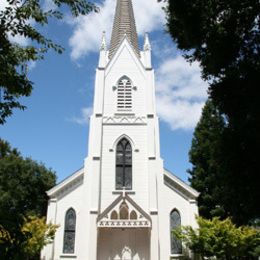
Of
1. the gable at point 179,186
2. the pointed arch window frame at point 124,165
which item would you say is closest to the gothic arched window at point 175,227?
the gable at point 179,186

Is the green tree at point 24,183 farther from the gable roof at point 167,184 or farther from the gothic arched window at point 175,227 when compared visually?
the gothic arched window at point 175,227

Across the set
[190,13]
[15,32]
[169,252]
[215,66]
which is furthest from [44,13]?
[169,252]

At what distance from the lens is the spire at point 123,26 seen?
104 feet

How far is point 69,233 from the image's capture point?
75.2ft

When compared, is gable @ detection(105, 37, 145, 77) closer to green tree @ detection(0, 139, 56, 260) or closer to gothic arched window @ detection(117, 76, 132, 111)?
gothic arched window @ detection(117, 76, 132, 111)

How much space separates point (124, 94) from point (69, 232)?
11.9m

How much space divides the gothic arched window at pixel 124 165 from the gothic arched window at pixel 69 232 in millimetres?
3861

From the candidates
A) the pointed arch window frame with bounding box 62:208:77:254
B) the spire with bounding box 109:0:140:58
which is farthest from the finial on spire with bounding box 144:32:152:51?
the pointed arch window frame with bounding box 62:208:77:254

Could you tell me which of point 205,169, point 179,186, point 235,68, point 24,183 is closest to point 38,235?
point 179,186

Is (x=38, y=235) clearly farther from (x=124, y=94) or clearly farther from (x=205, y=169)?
(x=205, y=169)

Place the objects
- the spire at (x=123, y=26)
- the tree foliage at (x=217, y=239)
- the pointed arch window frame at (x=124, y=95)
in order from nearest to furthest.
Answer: the tree foliage at (x=217, y=239) < the pointed arch window frame at (x=124, y=95) < the spire at (x=123, y=26)

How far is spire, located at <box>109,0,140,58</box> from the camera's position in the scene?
31688 mm

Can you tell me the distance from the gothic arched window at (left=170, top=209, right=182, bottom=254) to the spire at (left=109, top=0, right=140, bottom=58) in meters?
15.5

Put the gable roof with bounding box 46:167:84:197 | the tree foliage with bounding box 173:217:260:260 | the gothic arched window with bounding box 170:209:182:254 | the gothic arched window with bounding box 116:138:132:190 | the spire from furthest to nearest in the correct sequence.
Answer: the spire
the gothic arched window with bounding box 116:138:132:190
the gable roof with bounding box 46:167:84:197
the gothic arched window with bounding box 170:209:182:254
the tree foliage with bounding box 173:217:260:260
